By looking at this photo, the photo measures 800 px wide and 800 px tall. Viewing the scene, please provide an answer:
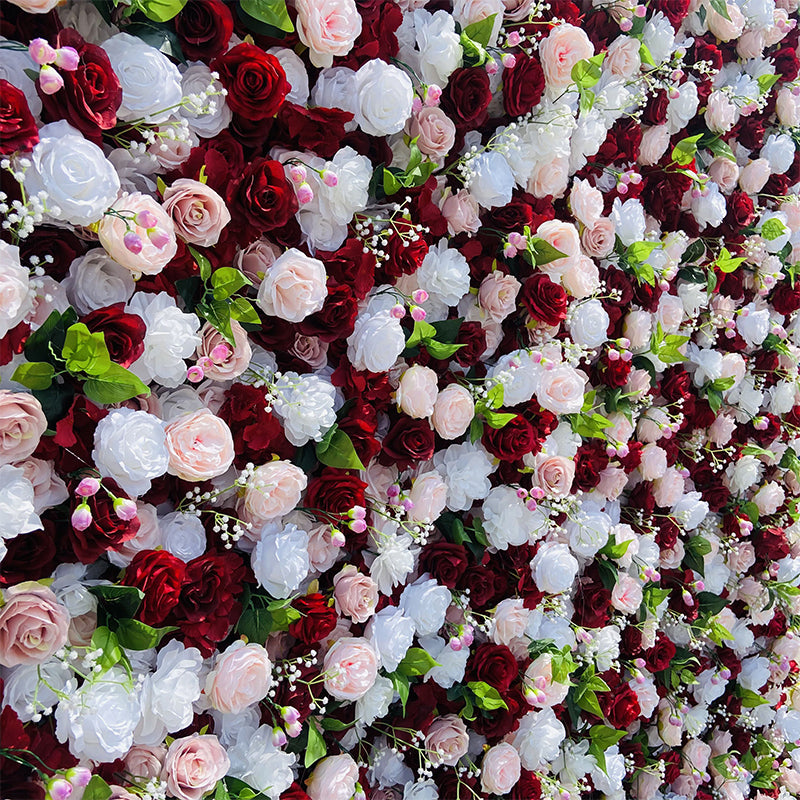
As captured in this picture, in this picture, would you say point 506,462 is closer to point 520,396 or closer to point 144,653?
point 520,396

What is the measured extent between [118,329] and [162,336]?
7cm

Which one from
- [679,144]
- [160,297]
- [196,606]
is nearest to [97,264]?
[160,297]

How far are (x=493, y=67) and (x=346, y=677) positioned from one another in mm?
1188

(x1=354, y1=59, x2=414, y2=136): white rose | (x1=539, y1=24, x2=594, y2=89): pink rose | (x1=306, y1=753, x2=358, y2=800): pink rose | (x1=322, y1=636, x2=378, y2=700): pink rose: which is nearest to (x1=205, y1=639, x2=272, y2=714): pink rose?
(x1=322, y1=636, x2=378, y2=700): pink rose

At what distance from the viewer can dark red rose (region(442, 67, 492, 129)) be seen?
1.37 m

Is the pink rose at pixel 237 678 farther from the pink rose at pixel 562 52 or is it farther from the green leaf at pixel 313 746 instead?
the pink rose at pixel 562 52

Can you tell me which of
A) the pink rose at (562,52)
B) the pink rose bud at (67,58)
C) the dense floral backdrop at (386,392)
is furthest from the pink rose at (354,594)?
the pink rose at (562,52)

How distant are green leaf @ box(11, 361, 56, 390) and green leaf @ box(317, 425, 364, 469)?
→ 465 mm

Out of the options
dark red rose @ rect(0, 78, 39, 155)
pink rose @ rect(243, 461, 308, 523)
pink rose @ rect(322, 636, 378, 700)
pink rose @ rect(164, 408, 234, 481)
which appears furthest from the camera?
pink rose @ rect(322, 636, 378, 700)

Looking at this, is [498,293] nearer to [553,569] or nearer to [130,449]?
[553,569]

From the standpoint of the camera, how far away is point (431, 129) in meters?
1.34

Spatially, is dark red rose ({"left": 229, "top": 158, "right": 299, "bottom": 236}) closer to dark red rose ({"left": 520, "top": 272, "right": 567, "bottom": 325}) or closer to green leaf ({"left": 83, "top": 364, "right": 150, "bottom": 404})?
green leaf ({"left": 83, "top": 364, "right": 150, "bottom": 404})

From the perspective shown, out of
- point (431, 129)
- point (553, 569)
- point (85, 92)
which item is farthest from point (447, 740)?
point (85, 92)

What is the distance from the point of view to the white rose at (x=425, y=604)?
4.71 ft
